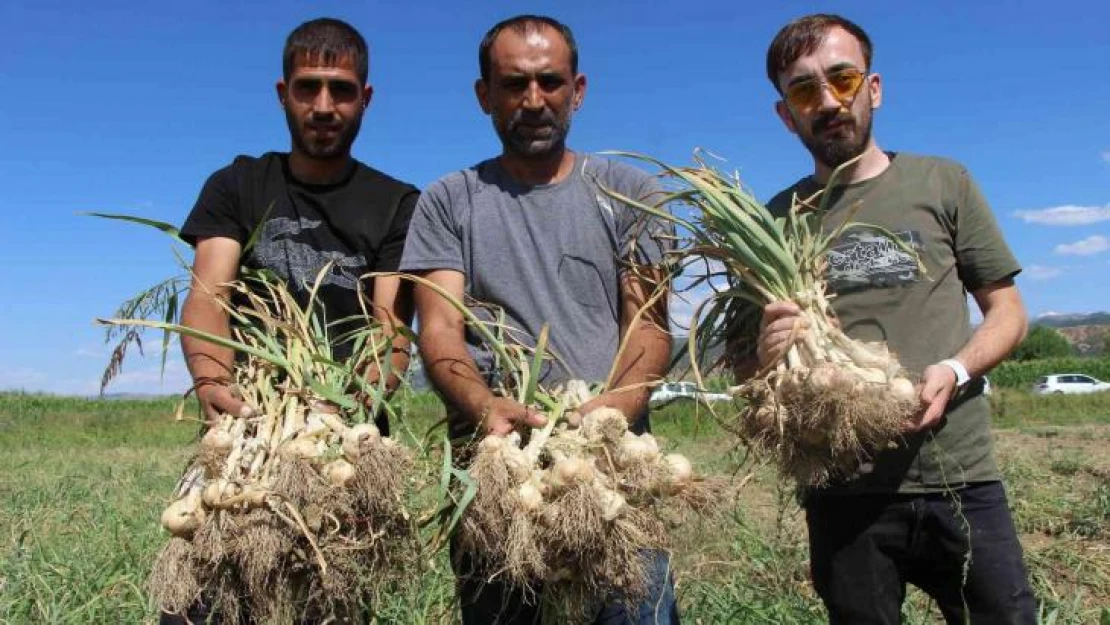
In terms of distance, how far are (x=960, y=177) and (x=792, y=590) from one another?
2.41 metres

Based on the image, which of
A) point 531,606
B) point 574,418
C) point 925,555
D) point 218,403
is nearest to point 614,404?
point 574,418

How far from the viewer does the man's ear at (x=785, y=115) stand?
233 cm

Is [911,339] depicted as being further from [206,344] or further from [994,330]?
[206,344]

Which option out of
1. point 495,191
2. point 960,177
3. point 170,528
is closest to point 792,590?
point 960,177

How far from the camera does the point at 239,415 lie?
2092 millimetres

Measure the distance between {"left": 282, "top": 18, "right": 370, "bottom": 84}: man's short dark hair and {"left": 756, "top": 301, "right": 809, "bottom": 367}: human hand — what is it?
127 cm

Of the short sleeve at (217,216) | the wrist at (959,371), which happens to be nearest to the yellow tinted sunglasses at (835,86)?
the wrist at (959,371)

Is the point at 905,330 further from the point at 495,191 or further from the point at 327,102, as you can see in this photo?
the point at 327,102

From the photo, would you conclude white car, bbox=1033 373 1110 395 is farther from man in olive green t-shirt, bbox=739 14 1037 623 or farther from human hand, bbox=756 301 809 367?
human hand, bbox=756 301 809 367

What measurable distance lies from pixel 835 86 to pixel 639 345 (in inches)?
32.8

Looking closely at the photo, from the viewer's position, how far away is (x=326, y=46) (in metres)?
2.35

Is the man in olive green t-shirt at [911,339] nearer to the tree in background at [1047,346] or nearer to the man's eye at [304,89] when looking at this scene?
the man's eye at [304,89]

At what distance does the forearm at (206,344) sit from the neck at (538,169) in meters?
0.85

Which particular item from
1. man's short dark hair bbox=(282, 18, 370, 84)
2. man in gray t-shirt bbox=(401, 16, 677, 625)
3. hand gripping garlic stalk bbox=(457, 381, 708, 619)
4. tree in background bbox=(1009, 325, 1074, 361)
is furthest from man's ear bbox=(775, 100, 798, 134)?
tree in background bbox=(1009, 325, 1074, 361)
